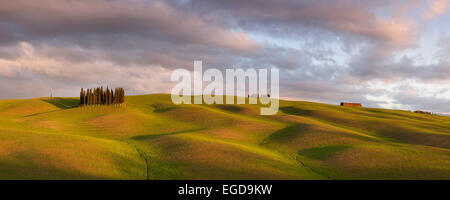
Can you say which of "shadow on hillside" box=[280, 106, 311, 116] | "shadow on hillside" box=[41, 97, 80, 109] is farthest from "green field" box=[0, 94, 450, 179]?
"shadow on hillside" box=[41, 97, 80, 109]

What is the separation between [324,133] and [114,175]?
24049mm

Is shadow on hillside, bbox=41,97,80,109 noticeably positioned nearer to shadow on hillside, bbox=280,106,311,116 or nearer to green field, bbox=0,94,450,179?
green field, bbox=0,94,450,179

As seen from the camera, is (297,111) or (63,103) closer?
(297,111)

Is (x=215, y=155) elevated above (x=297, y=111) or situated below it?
below

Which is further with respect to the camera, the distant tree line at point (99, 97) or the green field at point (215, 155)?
the distant tree line at point (99, 97)

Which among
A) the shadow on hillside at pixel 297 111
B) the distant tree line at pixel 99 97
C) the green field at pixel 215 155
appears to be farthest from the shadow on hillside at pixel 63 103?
the shadow on hillside at pixel 297 111

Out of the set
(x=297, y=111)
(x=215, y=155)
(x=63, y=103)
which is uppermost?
(x=63, y=103)

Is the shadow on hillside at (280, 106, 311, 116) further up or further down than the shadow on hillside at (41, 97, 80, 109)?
further down

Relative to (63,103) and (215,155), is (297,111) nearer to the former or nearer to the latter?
(215,155)

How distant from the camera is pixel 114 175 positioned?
18.4 m

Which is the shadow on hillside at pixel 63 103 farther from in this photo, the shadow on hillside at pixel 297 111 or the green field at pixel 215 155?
the shadow on hillside at pixel 297 111

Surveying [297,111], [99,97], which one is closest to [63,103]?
[99,97]

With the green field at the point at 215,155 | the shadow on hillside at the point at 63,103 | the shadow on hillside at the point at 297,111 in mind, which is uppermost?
the shadow on hillside at the point at 63,103
